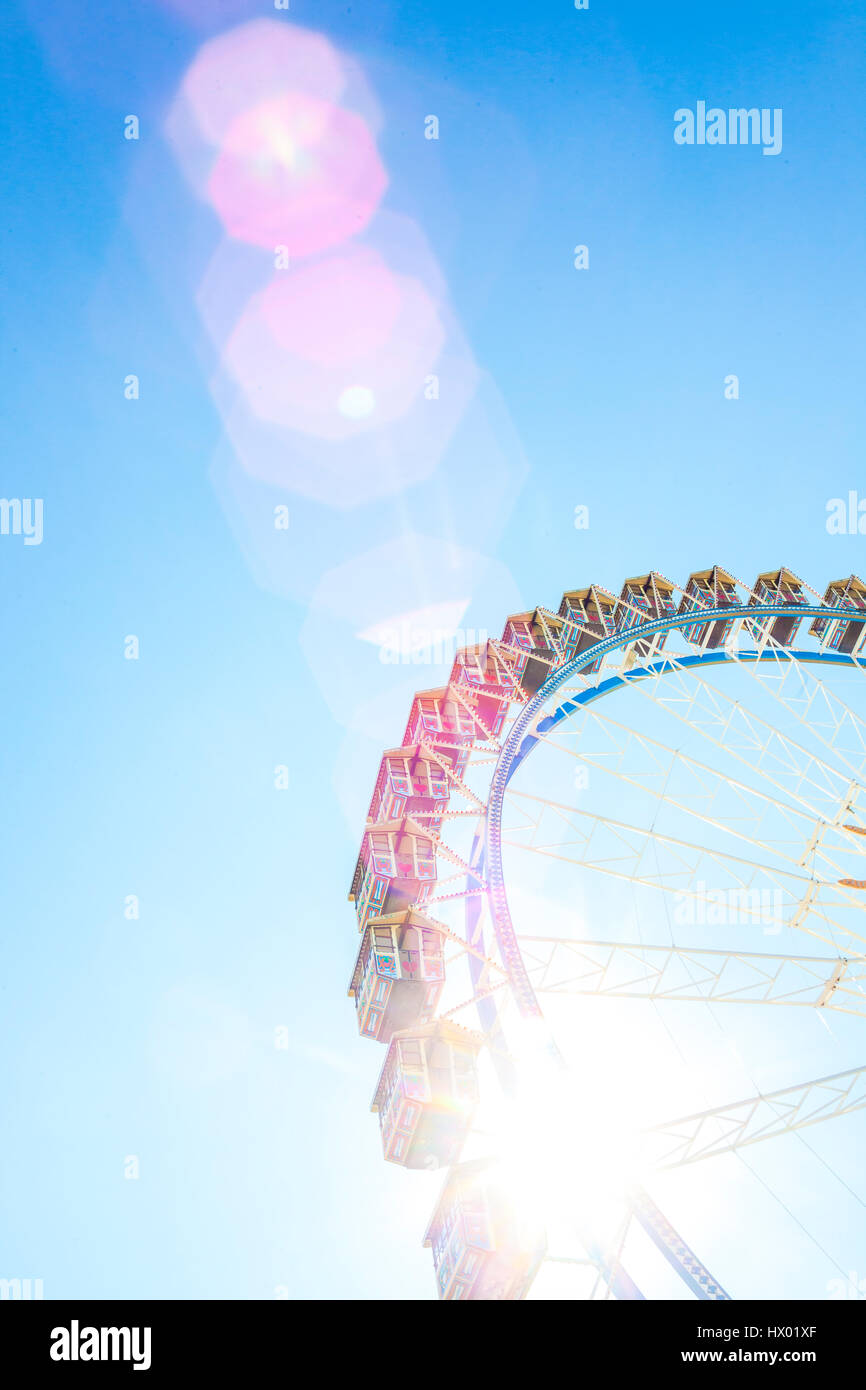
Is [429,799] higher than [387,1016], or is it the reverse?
[429,799]

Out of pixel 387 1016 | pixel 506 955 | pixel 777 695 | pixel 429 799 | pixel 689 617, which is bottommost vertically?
pixel 387 1016

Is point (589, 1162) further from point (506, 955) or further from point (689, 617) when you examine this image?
point (689, 617)

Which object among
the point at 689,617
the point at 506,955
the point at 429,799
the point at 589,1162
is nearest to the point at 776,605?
the point at 689,617

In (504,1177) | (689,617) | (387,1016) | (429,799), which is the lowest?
(504,1177)

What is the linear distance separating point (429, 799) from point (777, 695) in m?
7.94

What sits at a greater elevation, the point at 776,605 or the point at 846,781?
the point at 776,605
